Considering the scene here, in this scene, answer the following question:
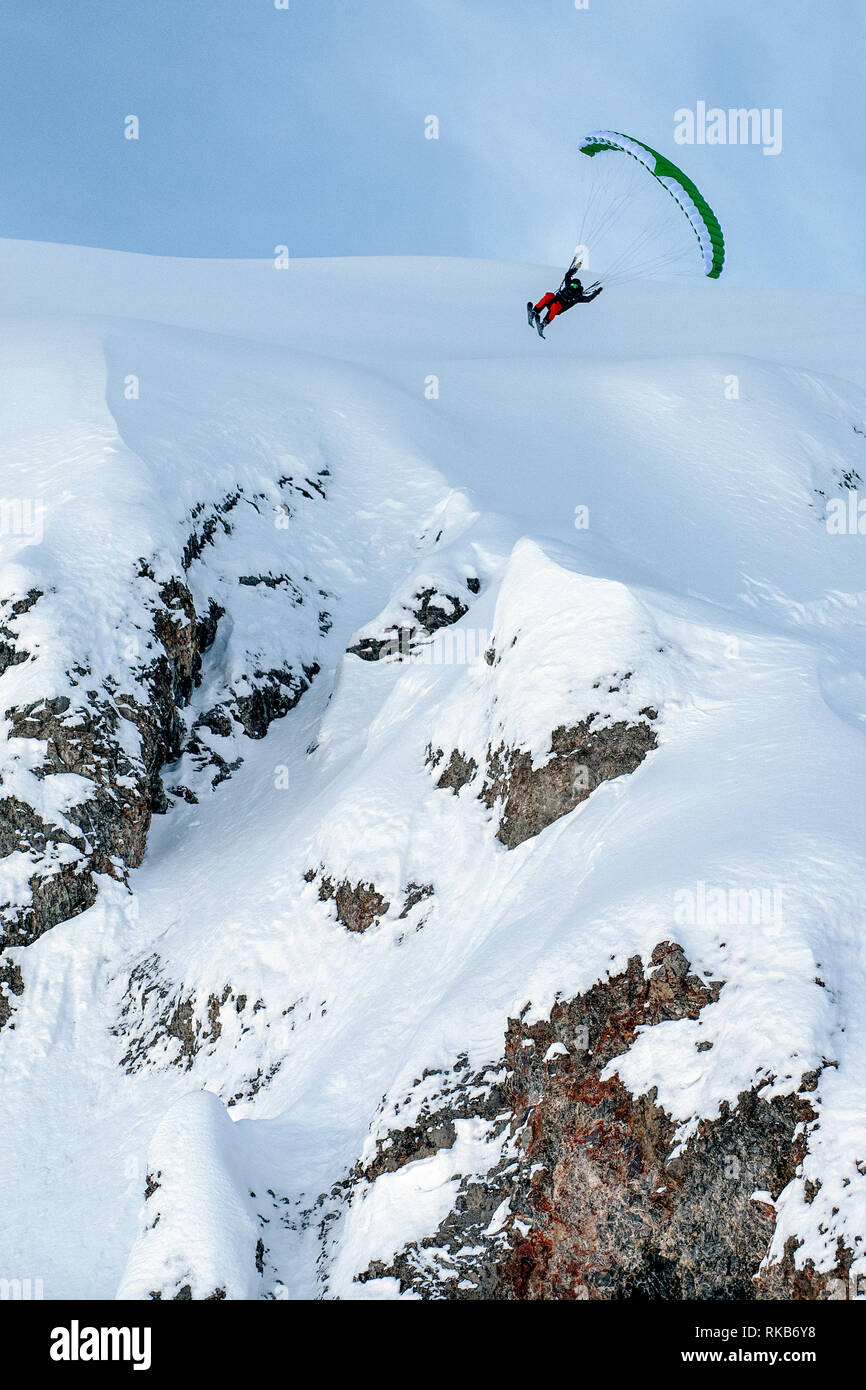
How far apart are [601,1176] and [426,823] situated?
8228 millimetres

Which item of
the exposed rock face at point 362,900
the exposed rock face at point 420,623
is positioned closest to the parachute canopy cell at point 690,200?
the exposed rock face at point 420,623

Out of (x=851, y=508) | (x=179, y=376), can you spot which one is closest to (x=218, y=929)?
(x=179, y=376)

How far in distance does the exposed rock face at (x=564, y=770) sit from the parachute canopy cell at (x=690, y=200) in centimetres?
841

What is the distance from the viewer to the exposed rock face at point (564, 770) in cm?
1500

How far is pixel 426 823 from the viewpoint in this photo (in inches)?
700

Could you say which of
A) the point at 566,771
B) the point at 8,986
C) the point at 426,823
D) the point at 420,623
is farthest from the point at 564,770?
the point at 8,986

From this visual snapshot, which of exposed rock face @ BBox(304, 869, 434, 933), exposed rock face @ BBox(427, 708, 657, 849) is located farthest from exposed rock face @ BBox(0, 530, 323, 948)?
exposed rock face @ BBox(427, 708, 657, 849)

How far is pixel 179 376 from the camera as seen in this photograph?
104ft

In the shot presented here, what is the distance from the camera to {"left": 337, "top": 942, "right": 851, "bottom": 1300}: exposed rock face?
920cm

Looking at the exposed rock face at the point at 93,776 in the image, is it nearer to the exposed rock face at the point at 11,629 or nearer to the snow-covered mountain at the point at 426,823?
the snow-covered mountain at the point at 426,823

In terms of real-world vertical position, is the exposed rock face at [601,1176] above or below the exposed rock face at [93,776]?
below

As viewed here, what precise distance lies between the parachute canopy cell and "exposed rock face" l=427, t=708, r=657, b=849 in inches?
331
